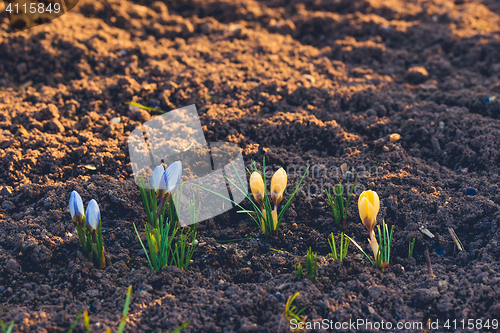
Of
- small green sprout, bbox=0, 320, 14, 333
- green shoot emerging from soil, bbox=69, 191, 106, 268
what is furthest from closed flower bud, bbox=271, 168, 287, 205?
small green sprout, bbox=0, 320, 14, 333

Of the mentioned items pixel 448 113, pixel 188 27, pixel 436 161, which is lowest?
pixel 436 161

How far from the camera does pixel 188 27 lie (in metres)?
3.63

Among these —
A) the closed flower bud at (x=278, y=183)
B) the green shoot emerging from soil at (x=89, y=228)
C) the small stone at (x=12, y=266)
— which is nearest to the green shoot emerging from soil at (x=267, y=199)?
the closed flower bud at (x=278, y=183)

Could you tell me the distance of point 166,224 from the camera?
5.80 feet

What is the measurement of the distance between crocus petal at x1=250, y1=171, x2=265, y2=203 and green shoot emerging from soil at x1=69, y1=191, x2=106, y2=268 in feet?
2.37

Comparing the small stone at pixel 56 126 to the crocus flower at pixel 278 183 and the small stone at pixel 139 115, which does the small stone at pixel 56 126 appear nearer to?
the small stone at pixel 139 115

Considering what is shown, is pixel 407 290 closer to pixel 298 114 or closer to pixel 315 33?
pixel 298 114

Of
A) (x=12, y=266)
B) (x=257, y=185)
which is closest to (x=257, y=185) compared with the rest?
(x=257, y=185)

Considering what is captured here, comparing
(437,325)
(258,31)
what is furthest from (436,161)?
(258,31)

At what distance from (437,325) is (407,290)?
186 millimetres

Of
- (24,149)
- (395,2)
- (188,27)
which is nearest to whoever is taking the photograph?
(24,149)

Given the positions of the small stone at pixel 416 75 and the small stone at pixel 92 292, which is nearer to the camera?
the small stone at pixel 92 292

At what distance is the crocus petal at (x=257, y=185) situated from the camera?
1.89 m

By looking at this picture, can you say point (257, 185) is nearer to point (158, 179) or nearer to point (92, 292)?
point (158, 179)
